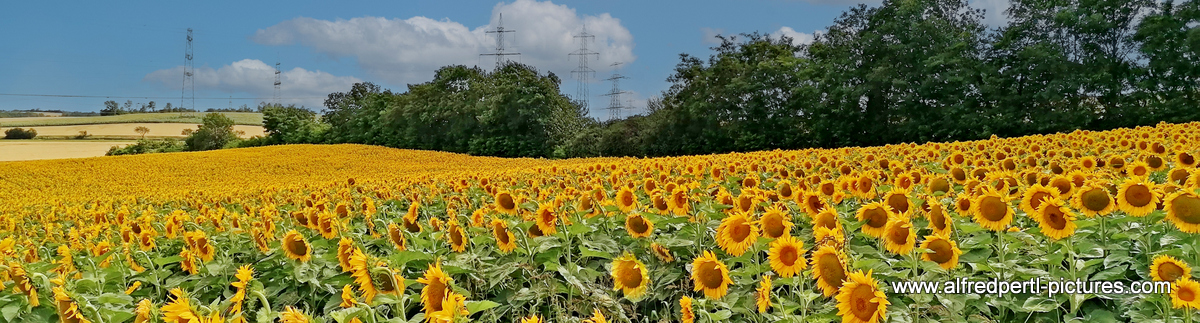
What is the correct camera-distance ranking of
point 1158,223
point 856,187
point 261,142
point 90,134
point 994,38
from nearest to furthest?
1. point 1158,223
2. point 856,187
3. point 994,38
4. point 261,142
5. point 90,134

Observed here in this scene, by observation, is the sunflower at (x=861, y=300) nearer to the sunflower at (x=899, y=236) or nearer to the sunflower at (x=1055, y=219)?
the sunflower at (x=899, y=236)

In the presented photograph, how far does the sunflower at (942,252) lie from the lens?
213 centimetres

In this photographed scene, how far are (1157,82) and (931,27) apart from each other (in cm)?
636

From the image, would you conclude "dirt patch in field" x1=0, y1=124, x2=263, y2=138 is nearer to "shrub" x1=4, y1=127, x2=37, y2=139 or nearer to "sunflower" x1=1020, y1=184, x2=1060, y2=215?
"shrub" x1=4, y1=127, x2=37, y2=139

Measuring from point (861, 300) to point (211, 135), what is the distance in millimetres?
49890

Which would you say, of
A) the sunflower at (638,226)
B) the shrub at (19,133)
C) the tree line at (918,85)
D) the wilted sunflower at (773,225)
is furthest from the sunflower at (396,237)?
the shrub at (19,133)

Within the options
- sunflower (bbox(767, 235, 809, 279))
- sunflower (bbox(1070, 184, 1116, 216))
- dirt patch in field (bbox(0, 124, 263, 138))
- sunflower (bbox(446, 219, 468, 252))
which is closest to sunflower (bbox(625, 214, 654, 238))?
sunflower (bbox(446, 219, 468, 252))

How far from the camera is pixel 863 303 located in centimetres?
174

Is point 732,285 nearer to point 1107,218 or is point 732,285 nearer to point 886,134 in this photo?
point 1107,218

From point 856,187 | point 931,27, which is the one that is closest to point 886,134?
point 931,27

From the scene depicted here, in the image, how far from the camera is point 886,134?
23828 millimetres

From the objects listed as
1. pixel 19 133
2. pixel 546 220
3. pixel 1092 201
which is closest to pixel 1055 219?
pixel 1092 201

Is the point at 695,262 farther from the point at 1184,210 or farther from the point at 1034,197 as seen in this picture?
the point at 1184,210

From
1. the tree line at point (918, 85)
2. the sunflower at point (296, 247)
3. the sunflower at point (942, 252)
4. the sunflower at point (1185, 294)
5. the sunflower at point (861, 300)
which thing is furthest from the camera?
the tree line at point (918, 85)
